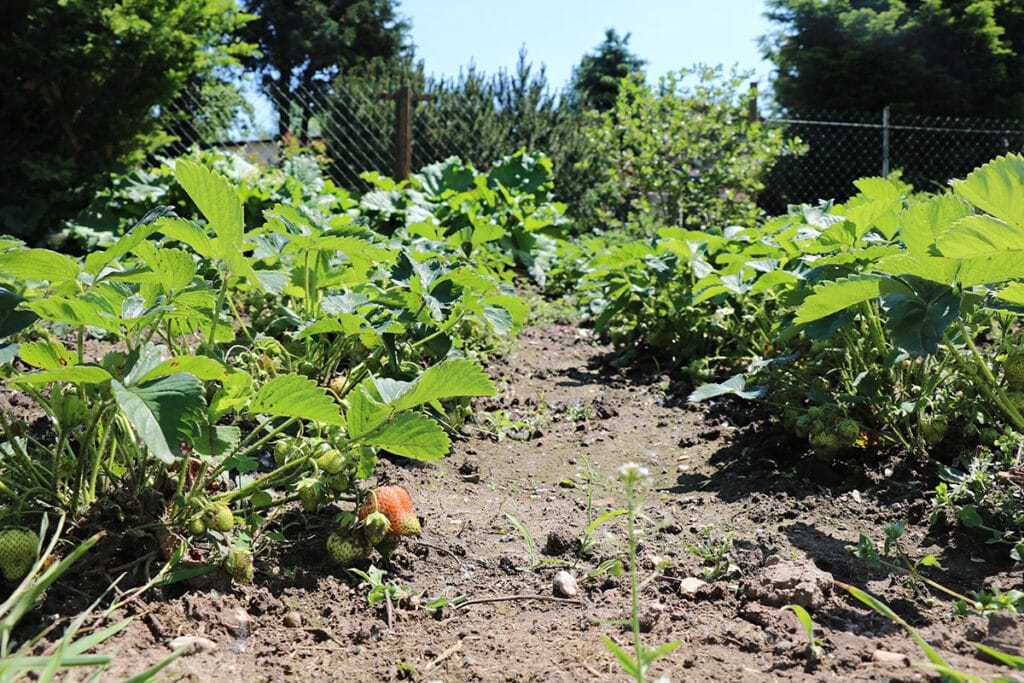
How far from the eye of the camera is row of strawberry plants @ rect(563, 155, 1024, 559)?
1.47 metres

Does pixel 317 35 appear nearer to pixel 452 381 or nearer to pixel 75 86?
pixel 75 86

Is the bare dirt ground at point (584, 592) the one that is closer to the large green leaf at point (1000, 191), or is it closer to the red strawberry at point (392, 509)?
the red strawberry at point (392, 509)

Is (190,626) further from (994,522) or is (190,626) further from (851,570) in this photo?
(994,522)

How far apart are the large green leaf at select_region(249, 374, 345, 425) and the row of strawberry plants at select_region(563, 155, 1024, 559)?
3.10 feet

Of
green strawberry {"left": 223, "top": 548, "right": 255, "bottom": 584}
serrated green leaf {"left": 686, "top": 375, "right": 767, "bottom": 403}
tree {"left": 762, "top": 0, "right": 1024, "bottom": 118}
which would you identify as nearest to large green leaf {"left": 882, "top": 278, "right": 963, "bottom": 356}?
serrated green leaf {"left": 686, "top": 375, "right": 767, "bottom": 403}

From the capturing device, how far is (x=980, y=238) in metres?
1.33

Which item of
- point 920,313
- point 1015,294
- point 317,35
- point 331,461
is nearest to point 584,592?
point 331,461

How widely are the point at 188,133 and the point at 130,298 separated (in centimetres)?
635

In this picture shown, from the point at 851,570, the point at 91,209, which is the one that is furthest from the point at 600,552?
the point at 91,209

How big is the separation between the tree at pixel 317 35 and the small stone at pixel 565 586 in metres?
26.0

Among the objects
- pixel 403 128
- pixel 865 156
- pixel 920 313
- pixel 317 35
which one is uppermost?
pixel 317 35

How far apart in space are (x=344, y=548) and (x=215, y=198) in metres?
0.72

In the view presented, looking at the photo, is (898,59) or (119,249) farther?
(898,59)

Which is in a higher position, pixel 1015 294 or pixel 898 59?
pixel 898 59
